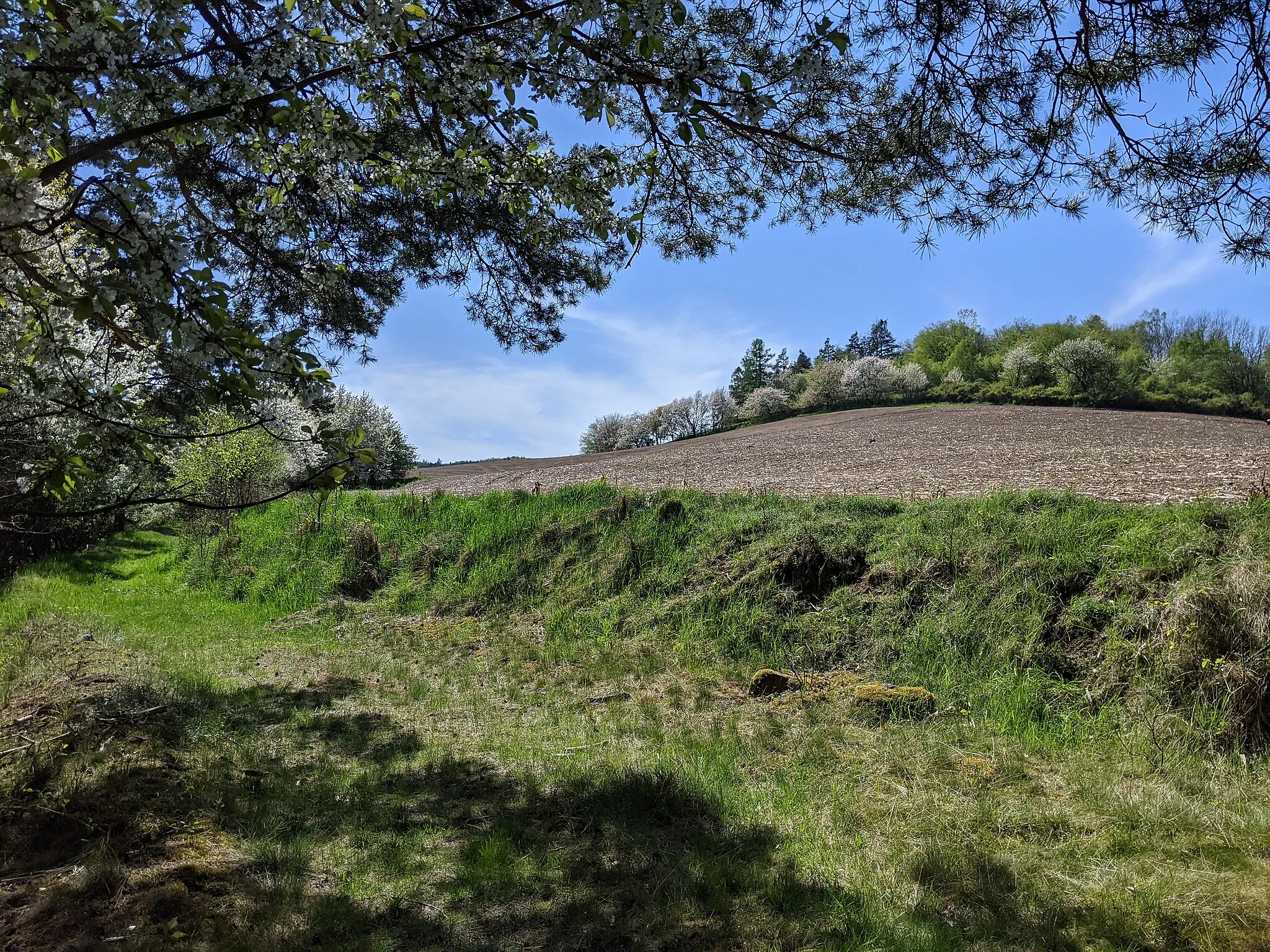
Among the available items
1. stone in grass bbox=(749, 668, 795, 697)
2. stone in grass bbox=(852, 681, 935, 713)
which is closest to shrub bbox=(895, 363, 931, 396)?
stone in grass bbox=(749, 668, 795, 697)

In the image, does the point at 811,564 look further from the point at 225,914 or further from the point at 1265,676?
the point at 225,914

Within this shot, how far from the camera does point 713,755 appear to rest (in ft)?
15.1

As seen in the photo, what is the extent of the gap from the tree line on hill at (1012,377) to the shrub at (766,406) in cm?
6

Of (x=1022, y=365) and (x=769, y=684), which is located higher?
(x=1022, y=365)

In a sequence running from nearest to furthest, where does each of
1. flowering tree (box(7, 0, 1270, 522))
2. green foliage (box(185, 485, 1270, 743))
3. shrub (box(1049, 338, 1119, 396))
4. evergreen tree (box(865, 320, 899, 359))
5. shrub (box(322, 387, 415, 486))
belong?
1. flowering tree (box(7, 0, 1270, 522))
2. green foliage (box(185, 485, 1270, 743))
3. shrub (box(322, 387, 415, 486))
4. shrub (box(1049, 338, 1119, 396))
5. evergreen tree (box(865, 320, 899, 359))

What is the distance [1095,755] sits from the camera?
4.41m

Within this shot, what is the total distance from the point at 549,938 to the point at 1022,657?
438cm

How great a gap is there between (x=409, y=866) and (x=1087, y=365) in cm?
3738

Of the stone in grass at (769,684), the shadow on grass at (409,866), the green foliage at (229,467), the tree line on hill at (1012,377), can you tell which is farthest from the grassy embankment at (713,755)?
the tree line on hill at (1012,377)

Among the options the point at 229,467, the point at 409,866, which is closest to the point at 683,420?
the point at 229,467

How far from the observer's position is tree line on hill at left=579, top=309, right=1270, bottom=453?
31.8 meters

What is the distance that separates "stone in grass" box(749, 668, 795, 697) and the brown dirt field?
4.04 metres

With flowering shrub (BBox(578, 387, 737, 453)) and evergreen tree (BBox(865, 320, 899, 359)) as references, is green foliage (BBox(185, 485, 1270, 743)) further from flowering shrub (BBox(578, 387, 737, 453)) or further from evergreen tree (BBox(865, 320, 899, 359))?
evergreen tree (BBox(865, 320, 899, 359))

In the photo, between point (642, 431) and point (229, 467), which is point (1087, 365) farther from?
point (229, 467)
